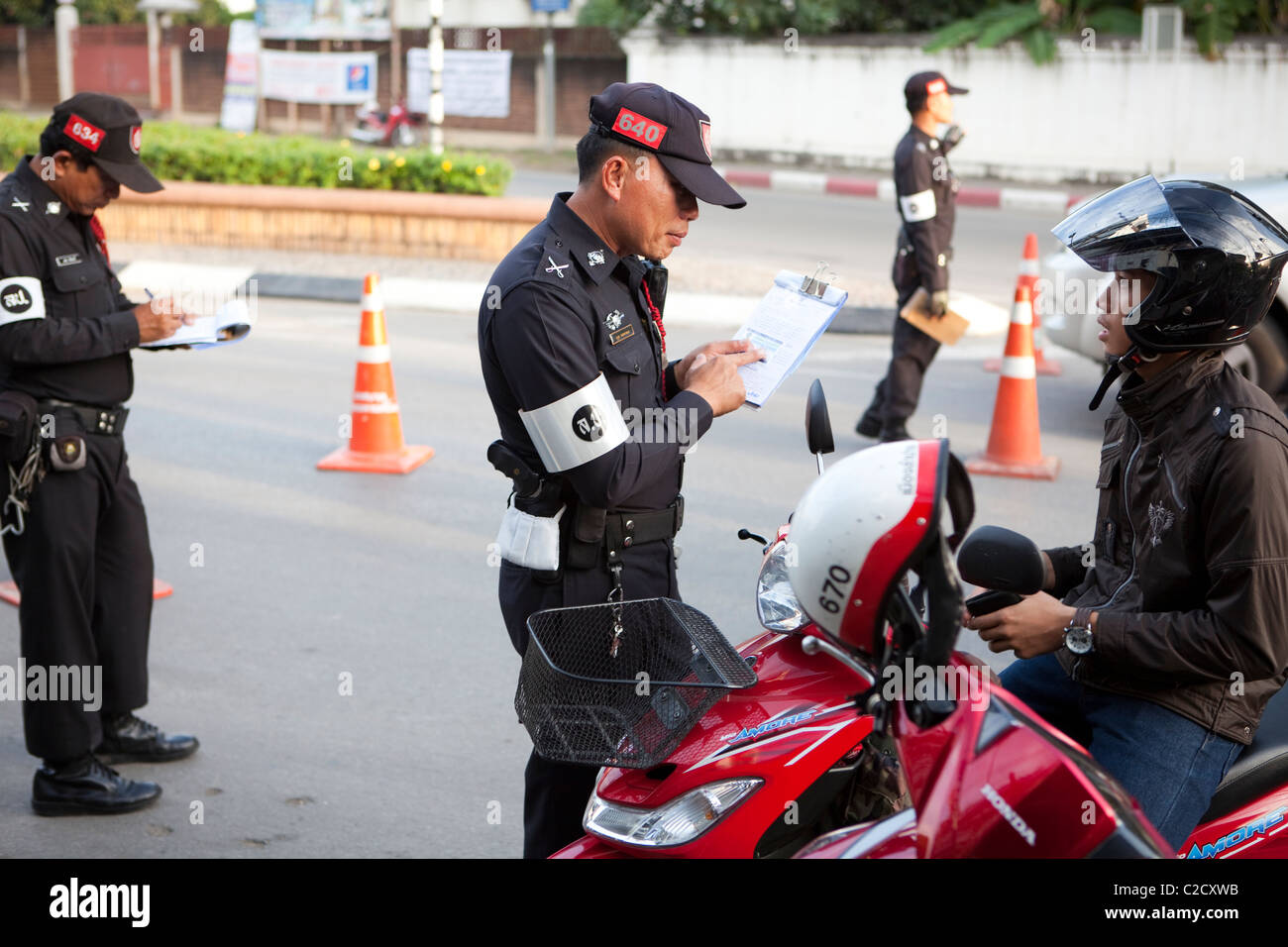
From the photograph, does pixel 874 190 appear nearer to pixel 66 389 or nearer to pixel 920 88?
pixel 920 88

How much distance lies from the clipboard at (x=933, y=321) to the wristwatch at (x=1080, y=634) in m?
5.58

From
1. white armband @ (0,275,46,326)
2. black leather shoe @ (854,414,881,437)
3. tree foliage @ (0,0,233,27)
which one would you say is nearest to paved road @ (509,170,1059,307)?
black leather shoe @ (854,414,881,437)

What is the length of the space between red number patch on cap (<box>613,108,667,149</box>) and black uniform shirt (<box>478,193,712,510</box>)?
0.82 feet

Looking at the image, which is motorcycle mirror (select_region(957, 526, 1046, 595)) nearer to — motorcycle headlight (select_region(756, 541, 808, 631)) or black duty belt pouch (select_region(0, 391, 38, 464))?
motorcycle headlight (select_region(756, 541, 808, 631))

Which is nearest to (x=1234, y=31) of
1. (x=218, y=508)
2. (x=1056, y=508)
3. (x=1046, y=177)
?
(x=1046, y=177)

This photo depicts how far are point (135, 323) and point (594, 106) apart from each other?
79.8 inches

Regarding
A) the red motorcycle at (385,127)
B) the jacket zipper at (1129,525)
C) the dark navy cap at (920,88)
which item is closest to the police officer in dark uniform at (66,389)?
the jacket zipper at (1129,525)

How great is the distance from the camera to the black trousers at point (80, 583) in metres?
4.23

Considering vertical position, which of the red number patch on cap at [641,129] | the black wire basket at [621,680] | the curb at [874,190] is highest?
the curb at [874,190]

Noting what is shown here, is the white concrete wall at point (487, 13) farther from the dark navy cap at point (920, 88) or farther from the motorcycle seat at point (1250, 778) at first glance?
the motorcycle seat at point (1250, 778)

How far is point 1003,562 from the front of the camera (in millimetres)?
2424

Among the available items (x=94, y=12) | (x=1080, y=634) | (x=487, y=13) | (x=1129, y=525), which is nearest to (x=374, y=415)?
(x=1129, y=525)

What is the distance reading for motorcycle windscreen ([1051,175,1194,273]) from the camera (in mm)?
2562

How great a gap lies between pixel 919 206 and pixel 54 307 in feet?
17.1
